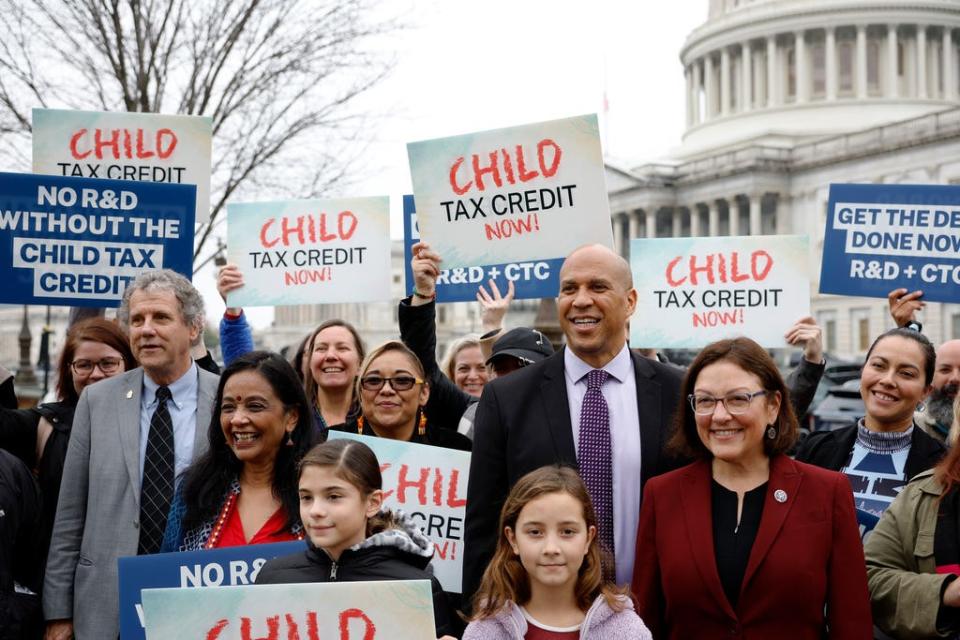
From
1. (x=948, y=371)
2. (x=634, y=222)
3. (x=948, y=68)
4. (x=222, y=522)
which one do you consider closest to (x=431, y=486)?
(x=222, y=522)

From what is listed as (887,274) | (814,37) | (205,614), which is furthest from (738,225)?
(205,614)

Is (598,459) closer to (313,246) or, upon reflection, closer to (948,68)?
(313,246)

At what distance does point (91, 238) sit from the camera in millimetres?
6812

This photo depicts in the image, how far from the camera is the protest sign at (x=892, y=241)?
7434mm

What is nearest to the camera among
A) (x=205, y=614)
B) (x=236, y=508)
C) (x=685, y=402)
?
(x=205, y=614)

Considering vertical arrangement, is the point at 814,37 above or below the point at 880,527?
above

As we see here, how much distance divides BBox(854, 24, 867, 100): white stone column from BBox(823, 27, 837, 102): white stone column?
59.0 inches

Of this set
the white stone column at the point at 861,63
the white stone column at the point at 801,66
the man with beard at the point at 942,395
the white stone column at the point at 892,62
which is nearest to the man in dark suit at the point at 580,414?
the man with beard at the point at 942,395

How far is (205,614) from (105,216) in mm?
3795

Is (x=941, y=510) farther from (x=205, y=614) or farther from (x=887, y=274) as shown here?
(x=887, y=274)

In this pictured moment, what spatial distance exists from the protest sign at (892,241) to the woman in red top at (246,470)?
13.4ft

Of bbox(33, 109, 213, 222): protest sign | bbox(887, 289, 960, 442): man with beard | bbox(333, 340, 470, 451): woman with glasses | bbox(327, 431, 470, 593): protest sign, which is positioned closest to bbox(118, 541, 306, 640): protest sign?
bbox(327, 431, 470, 593): protest sign

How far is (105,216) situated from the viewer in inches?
269

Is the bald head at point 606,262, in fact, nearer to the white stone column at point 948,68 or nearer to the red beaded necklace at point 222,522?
the red beaded necklace at point 222,522
